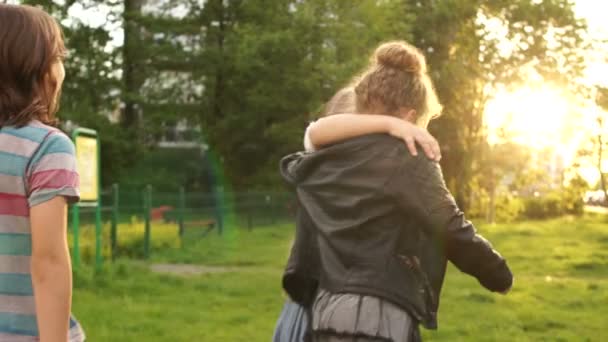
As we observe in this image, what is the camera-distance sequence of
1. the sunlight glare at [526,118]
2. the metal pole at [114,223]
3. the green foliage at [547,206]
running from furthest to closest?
the green foliage at [547,206] → the sunlight glare at [526,118] → the metal pole at [114,223]

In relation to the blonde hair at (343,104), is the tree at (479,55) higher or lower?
lower

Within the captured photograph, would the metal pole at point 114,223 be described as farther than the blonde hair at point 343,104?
Yes

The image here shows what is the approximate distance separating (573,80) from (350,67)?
28.8 feet

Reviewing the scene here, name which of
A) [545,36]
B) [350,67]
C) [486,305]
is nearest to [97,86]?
[350,67]

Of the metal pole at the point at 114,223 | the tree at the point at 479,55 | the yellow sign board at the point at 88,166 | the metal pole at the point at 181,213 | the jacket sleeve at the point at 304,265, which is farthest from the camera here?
the tree at the point at 479,55

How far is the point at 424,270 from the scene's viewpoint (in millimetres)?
3160

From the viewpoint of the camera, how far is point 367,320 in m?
3.08

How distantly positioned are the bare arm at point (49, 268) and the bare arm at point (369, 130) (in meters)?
1.06

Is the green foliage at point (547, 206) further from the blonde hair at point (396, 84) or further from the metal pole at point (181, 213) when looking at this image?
Result: the blonde hair at point (396, 84)

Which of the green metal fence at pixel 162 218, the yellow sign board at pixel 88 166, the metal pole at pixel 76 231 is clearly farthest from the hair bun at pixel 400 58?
the metal pole at pixel 76 231

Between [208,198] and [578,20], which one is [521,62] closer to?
[578,20]

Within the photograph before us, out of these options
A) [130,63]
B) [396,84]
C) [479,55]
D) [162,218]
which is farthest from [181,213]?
[479,55]

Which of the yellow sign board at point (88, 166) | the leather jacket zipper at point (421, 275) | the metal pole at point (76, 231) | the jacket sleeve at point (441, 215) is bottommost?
the metal pole at point (76, 231)

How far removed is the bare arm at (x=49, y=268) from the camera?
2.42 metres
